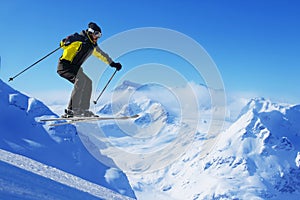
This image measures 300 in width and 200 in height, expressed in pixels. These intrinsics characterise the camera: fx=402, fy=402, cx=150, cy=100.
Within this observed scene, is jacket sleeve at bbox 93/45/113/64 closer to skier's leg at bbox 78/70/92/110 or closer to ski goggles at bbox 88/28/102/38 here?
ski goggles at bbox 88/28/102/38

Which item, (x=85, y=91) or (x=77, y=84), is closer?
(x=77, y=84)

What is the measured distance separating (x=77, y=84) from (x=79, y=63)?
3.43ft

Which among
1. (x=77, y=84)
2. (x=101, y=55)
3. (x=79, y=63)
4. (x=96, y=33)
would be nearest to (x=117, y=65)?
(x=101, y=55)

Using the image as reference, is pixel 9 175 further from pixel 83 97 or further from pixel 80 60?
pixel 80 60

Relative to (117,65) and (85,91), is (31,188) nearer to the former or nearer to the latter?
(85,91)

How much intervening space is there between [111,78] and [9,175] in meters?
4.99

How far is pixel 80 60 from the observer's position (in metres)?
12.8

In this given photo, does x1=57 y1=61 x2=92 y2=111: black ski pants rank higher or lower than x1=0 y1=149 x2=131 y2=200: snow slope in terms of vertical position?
higher

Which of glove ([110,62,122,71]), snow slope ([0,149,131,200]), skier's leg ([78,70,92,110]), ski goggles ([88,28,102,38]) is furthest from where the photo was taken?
glove ([110,62,122,71])

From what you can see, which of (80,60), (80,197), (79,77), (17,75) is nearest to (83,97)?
(79,77)

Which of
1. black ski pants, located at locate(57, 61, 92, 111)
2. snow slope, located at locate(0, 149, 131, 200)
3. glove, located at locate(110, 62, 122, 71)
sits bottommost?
snow slope, located at locate(0, 149, 131, 200)

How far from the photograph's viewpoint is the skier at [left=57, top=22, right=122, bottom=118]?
40.8 feet

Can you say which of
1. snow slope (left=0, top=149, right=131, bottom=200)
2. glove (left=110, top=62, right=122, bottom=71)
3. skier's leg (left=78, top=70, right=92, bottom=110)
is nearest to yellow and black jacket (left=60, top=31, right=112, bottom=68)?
skier's leg (left=78, top=70, right=92, bottom=110)

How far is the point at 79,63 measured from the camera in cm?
1289
